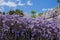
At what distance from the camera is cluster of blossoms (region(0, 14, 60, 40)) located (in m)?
5.26

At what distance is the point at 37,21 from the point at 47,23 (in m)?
0.24

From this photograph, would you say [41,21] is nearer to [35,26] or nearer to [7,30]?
[35,26]

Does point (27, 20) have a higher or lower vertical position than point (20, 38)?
higher

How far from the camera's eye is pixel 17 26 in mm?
5270

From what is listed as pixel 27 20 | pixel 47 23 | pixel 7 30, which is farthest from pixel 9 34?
pixel 47 23

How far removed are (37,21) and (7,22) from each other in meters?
0.68

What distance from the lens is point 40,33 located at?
532 cm

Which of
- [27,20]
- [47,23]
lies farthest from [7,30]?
[47,23]

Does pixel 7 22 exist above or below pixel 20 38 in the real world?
above

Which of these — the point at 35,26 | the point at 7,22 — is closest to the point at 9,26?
the point at 7,22

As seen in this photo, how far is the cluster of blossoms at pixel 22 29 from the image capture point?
526cm

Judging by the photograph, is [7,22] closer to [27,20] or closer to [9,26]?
[9,26]

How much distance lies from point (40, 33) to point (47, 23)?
0.34 m

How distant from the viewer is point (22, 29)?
5.25 metres
